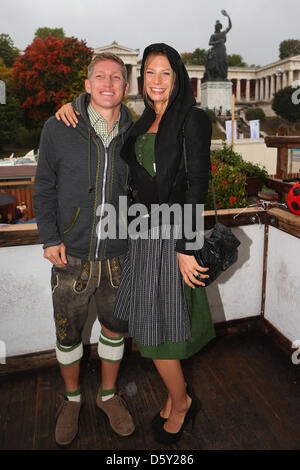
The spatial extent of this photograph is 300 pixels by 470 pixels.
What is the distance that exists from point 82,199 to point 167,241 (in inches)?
22.9

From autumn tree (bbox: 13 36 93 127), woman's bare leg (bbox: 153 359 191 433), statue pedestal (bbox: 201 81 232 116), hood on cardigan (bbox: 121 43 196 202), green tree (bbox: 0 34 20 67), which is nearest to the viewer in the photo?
hood on cardigan (bbox: 121 43 196 202)

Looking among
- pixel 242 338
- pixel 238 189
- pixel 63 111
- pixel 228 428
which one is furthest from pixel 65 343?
pixel 238 189

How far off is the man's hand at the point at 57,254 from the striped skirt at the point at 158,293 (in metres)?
0.45

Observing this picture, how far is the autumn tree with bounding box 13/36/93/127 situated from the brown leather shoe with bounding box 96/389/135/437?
33.6m

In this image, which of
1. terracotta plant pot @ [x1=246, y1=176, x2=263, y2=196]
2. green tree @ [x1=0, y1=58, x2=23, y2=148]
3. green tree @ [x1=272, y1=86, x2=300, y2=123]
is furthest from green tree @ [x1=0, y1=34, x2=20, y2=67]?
terracotta plant pot @ [x1=246, y1=176, x2=263, y2=196]

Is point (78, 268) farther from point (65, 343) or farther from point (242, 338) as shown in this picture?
point (242, 338)

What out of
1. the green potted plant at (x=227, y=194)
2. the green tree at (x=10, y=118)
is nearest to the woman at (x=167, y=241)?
the green potted plant at (x=227, y=194)

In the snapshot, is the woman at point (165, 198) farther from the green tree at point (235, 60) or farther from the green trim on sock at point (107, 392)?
the green tree at point (235, 60)

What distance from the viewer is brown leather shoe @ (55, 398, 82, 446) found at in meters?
2.36

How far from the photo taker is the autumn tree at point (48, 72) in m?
32.8

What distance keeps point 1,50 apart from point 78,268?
211 feet

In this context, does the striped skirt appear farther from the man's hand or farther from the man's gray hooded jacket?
the man's hand

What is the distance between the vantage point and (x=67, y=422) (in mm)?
2426

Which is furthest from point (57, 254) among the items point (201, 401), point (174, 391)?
point (201, 401)
